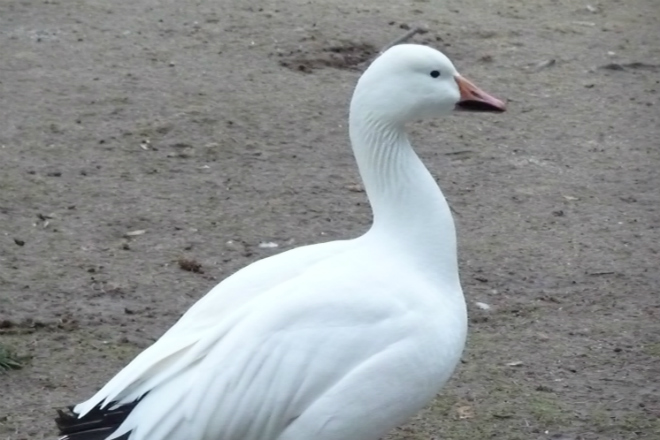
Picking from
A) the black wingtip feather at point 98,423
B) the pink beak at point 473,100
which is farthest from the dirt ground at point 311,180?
the pink beak at point 473,100

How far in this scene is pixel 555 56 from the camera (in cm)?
874

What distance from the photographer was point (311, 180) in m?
6.50

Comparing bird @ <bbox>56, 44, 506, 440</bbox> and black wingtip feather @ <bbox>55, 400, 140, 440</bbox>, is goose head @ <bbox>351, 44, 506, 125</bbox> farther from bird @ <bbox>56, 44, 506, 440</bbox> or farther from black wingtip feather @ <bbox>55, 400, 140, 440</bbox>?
black wingtip feather @ <bbox>55, 400, 140, 440</bbox>

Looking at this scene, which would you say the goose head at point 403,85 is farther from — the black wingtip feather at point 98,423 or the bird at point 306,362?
the black wingtip feather at point 98,423

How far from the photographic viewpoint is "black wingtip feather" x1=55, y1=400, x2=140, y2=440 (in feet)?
11.1

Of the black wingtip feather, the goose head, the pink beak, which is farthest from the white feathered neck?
the black wingtip feather

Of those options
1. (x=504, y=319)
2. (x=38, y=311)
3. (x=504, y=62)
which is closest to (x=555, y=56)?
(x=504, y=62)

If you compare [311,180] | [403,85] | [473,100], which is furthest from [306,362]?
[311,180]

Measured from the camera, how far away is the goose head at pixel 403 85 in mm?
3566

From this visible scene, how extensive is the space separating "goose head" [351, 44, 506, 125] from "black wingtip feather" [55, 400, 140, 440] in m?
1.16

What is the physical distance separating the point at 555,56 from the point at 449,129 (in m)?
1.85

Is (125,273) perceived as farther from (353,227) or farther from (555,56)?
(555,56)

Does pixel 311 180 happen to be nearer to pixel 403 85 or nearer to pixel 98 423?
pixel 403 85

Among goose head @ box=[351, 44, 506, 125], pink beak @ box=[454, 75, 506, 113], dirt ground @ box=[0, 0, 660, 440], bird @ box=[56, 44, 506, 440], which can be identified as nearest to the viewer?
bird @ box=[56, 44, 506, 440]
